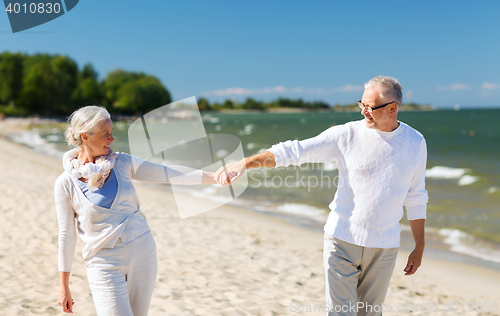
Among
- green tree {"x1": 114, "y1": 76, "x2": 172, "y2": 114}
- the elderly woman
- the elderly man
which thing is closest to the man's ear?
the elderly man

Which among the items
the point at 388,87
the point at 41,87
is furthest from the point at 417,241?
the point at 41,87

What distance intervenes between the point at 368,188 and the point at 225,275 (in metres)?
3.27

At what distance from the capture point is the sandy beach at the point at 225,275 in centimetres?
390

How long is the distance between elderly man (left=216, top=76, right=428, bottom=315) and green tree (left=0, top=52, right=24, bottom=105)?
74611mm

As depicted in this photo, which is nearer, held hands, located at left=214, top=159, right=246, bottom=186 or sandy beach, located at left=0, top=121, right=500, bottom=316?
held hands, located at left=214, top=159, right=246, bottom=186

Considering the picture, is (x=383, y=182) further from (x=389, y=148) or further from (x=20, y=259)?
(x=20, y=259)

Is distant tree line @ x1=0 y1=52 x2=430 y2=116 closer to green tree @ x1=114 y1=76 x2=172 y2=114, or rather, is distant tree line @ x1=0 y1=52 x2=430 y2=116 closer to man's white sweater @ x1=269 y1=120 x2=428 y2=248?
green tree @ x1=114 y1=76 x2=172 y2=114

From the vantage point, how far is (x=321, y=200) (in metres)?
11.2

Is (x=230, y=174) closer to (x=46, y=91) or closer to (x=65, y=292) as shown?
(x=65, y=292)

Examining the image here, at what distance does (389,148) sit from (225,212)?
775cm

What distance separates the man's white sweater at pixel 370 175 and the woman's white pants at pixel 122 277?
3.20 feet

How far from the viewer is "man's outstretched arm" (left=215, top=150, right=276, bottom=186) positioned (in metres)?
2.25

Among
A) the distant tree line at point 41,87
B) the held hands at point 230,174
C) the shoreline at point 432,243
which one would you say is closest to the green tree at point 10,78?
the distant tree line at point 41,87

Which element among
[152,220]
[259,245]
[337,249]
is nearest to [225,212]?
[152,220]
